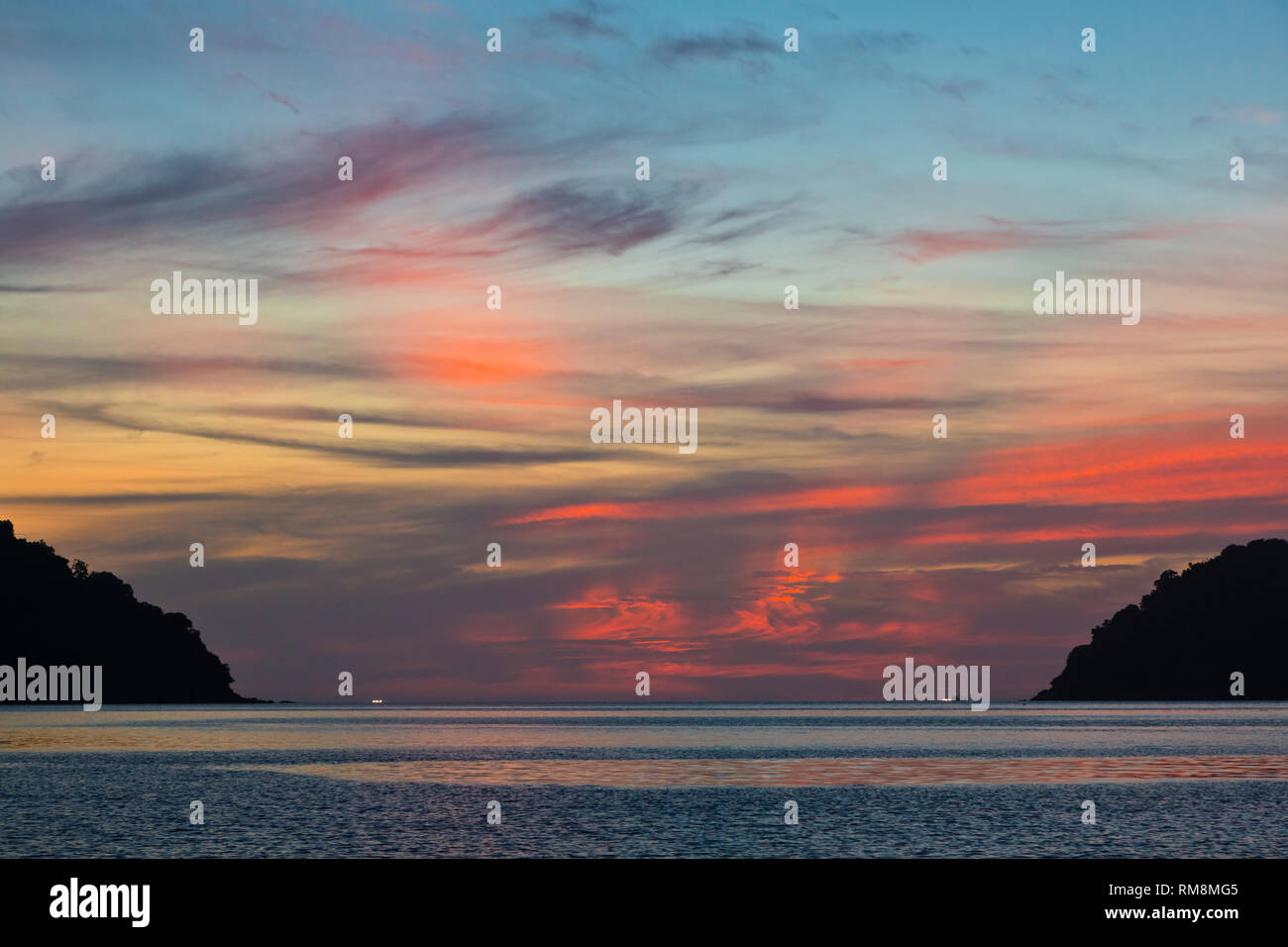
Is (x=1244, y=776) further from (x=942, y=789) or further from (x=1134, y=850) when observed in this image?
(x=1134, y=850)

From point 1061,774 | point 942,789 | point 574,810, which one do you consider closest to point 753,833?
point 574,810

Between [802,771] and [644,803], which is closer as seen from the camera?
→ [644,803]

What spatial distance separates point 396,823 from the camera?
66250 millimetres

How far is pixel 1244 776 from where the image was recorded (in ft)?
345

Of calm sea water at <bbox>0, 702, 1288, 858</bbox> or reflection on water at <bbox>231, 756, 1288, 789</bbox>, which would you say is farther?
reflection on water at <bbox>231, 756, 1288, 789</bbox>

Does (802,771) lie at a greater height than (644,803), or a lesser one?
lesser

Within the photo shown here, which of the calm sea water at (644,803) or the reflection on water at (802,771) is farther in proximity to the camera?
the reflection on water at (802,771)
